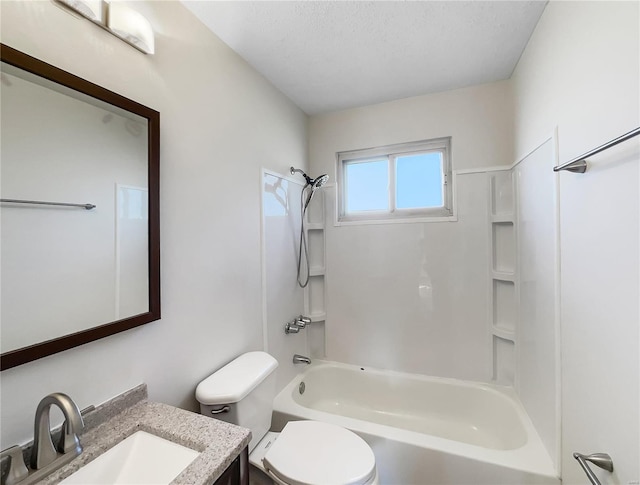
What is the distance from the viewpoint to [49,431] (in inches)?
28.0

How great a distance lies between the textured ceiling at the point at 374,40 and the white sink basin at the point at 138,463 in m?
1.78

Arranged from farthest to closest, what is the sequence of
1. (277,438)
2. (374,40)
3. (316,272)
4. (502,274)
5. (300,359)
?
(316,272), (300,359), (502,274), (374,40), (277,438)

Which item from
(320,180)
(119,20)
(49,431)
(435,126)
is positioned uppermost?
(435,126)

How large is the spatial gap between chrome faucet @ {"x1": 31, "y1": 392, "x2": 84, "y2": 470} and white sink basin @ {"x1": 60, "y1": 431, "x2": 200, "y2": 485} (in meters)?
0.08

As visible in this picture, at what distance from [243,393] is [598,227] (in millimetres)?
1519

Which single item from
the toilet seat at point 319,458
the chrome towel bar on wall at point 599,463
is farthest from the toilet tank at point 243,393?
Answer: the chrome towel bar on wall at point 599,463

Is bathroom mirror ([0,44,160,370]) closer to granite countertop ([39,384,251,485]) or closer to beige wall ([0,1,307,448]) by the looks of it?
beige wall ([0,1,307,448])

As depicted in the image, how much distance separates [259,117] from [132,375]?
61.0 inches

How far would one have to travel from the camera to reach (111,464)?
798 millimetres

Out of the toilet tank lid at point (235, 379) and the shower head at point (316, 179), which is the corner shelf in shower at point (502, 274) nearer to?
the shower head at point (316, 179)

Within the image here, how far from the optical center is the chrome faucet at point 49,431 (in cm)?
65

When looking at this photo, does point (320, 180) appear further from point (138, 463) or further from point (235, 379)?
point (138, 463)

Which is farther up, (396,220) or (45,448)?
(396,220)

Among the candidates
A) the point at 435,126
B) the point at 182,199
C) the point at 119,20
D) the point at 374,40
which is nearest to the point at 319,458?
the point at 182,199
